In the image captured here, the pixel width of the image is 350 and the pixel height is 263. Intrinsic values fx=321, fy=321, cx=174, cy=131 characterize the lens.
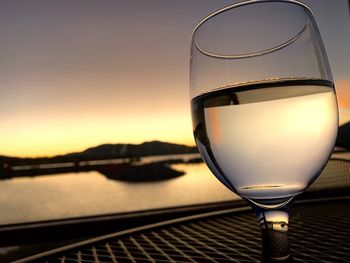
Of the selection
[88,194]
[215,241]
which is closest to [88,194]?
[88,194]

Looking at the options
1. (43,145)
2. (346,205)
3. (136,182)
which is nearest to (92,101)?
(43,145)

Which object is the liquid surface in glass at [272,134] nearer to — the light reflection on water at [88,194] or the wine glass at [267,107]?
the wine glass at [267,107]

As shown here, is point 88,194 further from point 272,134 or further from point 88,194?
point 272,134

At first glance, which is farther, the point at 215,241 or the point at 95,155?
the point at 95,155

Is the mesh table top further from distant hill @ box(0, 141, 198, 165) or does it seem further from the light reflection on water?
distant hill @ box(0, 141, 198, 165)

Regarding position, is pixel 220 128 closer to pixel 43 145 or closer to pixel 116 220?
pixel 116 220

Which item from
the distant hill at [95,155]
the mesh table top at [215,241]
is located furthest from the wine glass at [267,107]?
the distant hill at [95,155]

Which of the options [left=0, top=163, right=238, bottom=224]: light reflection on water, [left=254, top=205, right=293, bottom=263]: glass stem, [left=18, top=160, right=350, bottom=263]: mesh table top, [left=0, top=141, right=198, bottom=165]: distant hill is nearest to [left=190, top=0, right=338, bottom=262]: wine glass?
[left=254, top=205, right=293, bottom=263]: glass stem
